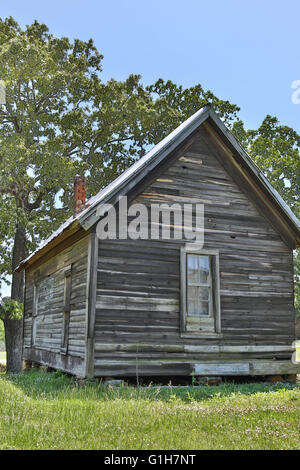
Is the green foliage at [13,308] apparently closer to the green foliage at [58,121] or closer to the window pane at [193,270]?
the green foliage at [58,121]

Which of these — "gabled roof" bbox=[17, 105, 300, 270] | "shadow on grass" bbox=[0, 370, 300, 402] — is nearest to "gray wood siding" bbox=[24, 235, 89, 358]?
"gabled roof" bbox=[17, 105, 300, 270]

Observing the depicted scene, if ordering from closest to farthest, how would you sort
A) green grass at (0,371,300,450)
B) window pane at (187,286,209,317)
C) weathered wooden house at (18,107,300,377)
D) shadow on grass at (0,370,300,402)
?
green grass at (0,371,300,450), shadow on grass at (0,370,300,402), weathered wooden house at (18,107,300,377), window pane at (187,286,209,317)

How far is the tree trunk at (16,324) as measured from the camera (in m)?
25.6

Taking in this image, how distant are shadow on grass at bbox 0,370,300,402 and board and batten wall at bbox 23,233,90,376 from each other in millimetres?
726

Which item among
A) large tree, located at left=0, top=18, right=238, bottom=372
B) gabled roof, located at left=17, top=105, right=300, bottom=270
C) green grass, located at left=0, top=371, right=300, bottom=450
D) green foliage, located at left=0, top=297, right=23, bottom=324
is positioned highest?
large tree, located at left=0, top=18, right=238, bottom=372

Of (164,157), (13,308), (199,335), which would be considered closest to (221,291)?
(199,335)

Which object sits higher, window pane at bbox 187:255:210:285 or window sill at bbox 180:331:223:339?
window pane at bbox 187:255:210:285

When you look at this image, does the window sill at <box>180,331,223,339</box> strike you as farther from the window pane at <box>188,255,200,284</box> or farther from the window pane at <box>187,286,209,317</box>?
the window pane at <box>188,255,200,284</box>

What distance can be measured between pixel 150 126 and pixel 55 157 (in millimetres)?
7497

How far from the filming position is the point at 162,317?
12.6 metres

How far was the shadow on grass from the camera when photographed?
10008 mm

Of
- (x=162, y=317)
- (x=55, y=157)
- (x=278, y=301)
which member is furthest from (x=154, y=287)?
(x=55, y=157)

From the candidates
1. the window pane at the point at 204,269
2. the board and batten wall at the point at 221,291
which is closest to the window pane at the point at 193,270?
the window pane at the point at 204,269

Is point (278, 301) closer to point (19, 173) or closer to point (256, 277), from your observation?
point (256, 277)
